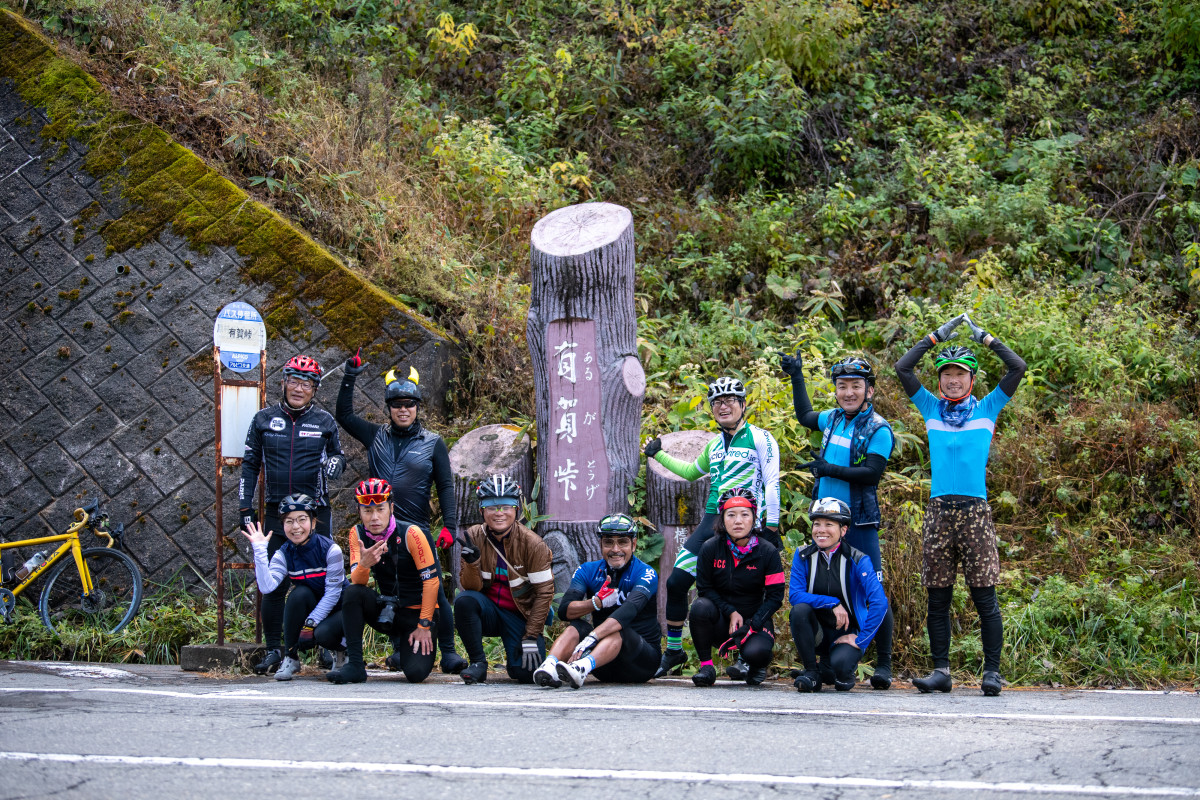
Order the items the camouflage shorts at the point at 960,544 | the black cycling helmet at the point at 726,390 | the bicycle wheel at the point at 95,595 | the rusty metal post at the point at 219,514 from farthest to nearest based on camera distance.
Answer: the bicycle wheel at the point at 95,595, the rusty metal post at the point at 219,514, the black cycling helmet at the point at 726,390, the camouflage shorts at the point at 960,544

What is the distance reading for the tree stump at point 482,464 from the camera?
832 cm

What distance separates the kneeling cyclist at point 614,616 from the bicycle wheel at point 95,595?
13.3 ft

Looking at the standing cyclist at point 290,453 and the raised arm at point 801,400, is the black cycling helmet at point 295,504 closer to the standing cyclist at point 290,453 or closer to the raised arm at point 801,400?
the standing cyclist at point 290,453

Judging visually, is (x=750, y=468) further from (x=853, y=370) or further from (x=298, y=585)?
(x=298, y=585)

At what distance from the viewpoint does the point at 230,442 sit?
8078mm

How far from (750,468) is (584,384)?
1.50 meters

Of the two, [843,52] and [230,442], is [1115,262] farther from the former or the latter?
[230,442]

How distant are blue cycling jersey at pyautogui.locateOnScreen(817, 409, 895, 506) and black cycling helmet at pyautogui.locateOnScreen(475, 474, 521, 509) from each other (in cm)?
213

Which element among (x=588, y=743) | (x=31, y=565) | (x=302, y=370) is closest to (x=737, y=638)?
(x=588, y=743)

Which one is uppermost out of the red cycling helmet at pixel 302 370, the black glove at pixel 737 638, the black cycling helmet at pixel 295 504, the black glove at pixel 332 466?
the red cycling helmet at pixel 302 370

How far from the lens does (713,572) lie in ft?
23.4

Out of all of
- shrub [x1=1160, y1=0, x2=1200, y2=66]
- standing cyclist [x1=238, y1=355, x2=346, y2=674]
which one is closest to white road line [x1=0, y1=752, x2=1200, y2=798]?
standing cyclist [x1=238, y1=355, x2=346, y2=674]

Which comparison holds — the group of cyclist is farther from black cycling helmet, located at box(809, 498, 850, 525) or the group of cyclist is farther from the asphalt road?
the asphalt road

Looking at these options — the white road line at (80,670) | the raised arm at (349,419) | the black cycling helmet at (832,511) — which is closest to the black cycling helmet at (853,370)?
the black cycling helmet at (832,511)
